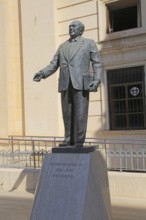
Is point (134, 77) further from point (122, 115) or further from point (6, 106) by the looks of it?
point (6, 106)

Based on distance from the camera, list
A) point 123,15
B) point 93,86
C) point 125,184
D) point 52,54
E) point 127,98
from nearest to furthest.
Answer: point 93,86 < point 125,184 < point 127,98 < point 123,15 < point 52,54

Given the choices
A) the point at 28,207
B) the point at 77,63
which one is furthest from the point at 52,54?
the point at 77,63

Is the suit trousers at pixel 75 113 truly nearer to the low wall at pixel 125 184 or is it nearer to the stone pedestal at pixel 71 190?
the stone pedestal at pixel 71 190

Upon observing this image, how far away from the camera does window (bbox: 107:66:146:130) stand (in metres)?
13.2

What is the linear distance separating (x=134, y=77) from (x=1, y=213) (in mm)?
7107

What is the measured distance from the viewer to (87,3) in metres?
14.1

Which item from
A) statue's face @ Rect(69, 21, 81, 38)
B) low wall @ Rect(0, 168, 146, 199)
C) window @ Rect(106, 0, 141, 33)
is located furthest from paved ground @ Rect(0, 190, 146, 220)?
window @ Rect(106, 0, 141, 33)

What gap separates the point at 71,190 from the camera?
5992mm

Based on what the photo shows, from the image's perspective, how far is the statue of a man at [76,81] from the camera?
670 cm

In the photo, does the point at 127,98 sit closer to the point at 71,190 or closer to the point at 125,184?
the point at 125,184

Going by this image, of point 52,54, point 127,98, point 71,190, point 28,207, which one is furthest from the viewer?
point 52,54

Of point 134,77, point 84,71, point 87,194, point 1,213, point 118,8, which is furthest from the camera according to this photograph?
point 118,8

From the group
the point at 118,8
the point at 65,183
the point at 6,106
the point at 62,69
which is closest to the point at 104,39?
the point at 118,8

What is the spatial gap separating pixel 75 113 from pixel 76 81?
541mm
